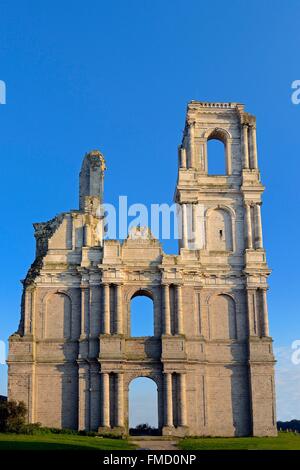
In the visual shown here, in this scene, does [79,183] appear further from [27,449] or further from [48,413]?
[27,449]

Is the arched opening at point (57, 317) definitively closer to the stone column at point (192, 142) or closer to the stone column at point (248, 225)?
the stone column at point (248, 225)

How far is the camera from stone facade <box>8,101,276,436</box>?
139 ft

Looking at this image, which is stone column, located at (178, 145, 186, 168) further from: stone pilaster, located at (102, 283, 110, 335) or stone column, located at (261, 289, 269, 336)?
stone column, located at (261, 289, 269, 336)

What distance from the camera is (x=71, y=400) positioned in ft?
141

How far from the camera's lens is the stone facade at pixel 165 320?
42.5 meters

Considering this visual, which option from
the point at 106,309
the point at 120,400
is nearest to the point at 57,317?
the point at 106,309

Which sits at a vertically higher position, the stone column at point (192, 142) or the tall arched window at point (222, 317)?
the stone column at point (192, 142)

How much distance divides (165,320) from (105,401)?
5.81m

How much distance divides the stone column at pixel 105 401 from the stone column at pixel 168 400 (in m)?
3.31

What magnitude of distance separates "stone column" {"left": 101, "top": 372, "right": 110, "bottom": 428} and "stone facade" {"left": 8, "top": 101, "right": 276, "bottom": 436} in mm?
60

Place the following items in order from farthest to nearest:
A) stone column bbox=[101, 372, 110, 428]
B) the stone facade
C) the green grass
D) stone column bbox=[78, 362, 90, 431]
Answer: the stone facade, stone column bbox=[78, 362, 90, 431], stone column bbox=[101, 372, 110, 428], the green grass

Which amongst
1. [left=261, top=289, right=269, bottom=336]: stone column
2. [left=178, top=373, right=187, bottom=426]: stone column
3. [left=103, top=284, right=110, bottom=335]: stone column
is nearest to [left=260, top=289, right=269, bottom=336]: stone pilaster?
[left=261, top=289, right=269, bottom=336]: stone column

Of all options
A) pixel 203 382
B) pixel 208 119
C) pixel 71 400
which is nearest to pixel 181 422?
pixel 203 382

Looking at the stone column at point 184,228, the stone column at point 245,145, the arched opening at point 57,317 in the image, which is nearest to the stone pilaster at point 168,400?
the arched opening at point 57,317
